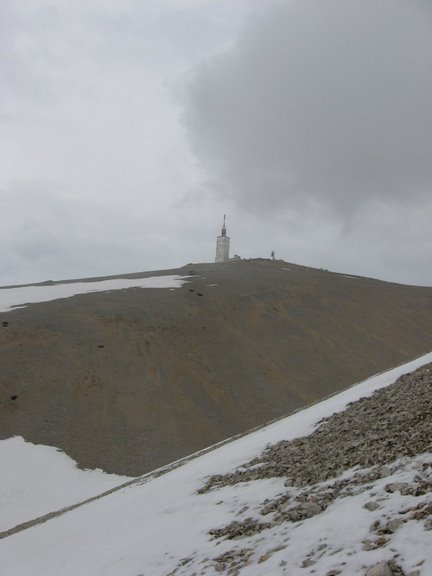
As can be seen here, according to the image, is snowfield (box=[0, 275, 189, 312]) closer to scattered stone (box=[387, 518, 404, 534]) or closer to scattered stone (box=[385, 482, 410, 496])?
scattered stone (box=[385, 482, 410, 496])

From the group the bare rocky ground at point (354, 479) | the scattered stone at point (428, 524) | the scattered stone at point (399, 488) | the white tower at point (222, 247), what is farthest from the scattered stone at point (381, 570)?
the white tower at point (222, 247)

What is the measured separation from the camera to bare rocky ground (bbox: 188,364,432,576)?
20.7ft

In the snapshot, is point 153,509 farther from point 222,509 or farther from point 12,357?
point 12,357

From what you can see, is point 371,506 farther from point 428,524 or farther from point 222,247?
point 222,247

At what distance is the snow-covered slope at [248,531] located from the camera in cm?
618

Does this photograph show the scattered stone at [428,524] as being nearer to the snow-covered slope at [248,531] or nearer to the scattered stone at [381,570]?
the snow-covered slope at [248,531]

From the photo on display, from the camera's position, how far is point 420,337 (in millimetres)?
47094

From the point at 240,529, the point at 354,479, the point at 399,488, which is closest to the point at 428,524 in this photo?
the point at 399,488

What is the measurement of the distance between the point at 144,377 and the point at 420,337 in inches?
1033

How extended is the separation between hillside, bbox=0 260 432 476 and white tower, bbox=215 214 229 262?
104 feet

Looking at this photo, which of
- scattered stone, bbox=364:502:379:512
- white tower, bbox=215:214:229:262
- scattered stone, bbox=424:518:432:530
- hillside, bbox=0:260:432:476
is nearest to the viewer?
scattered stone, bbox=424:518:432:530

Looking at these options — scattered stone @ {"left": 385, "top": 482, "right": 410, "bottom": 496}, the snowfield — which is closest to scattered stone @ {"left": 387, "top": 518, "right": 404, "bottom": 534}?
scattered stone @ {"left": 385, "top": 482, "right": 410, "bottom": 496}

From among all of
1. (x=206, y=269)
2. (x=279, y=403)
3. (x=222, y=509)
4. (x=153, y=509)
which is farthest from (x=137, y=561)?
(x=206, y=269)

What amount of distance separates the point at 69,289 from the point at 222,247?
1563 inches
